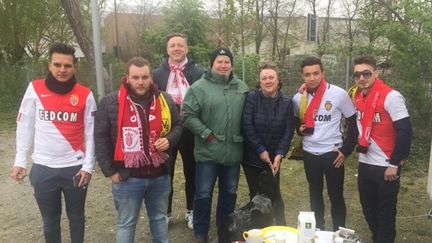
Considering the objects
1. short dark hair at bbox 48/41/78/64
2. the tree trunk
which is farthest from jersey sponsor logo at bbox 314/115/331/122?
the tree trunk

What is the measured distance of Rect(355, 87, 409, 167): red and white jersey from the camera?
3.20 metres

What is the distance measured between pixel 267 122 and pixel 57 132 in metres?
1.74

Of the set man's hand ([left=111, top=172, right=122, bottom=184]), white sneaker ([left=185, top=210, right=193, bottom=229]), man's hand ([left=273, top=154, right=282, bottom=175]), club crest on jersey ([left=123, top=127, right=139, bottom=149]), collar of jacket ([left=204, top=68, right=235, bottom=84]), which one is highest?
collar of jacket ([left=204, top=68, right=235, bottom=84])

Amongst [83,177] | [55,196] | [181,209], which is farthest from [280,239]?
[181,209]

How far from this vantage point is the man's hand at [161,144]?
307 centimetres

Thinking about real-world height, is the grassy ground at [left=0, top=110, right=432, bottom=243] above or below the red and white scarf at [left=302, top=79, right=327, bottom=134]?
below

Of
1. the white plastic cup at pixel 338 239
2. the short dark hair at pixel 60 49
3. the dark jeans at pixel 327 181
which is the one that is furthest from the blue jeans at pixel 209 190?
the short dark hair at pixel 60 49

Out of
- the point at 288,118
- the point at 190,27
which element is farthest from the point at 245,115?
the point at 190,27

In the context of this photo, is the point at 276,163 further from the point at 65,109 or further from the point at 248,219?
the point at 65,109

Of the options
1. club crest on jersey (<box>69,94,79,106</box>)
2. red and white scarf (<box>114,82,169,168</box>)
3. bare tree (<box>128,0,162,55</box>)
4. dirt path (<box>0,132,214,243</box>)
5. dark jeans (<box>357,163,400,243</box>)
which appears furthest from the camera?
bare tree (<box>128,0,162,55</box>)

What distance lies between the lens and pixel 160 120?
10.2 ft

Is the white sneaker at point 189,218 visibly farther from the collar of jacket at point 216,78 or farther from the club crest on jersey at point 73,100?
the club crest on jersey at point 73,100

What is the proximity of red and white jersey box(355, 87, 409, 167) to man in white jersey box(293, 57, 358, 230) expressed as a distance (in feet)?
0.48

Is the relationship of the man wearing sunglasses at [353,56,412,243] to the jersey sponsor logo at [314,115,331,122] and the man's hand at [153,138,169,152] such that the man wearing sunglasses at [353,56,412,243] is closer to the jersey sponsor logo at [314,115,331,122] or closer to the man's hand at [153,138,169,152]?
the jersey sponsor logo at [314,115,331,122]
